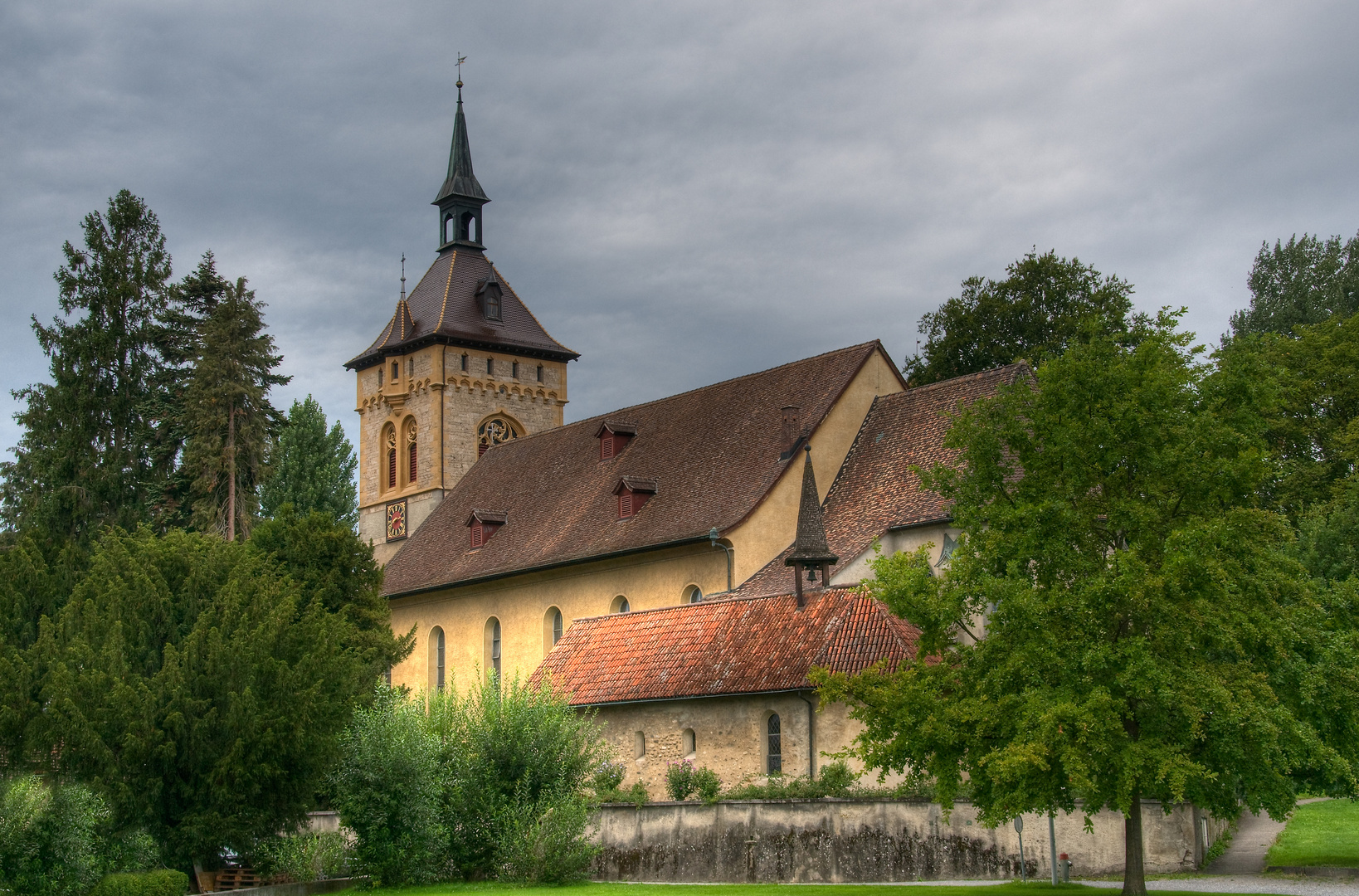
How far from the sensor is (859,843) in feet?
74.9

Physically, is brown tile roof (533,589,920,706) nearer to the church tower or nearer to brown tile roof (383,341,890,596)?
brown tile roof (383,341,890,596)

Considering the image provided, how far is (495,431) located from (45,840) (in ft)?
113

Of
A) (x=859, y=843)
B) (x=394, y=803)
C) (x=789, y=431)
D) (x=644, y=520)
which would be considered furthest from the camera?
(x=644, y=520)

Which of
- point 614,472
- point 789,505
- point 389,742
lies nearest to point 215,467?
point 614,472

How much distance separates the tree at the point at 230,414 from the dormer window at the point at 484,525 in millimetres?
6688

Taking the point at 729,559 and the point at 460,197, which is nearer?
the point at 729,559

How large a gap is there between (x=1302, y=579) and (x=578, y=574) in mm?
22140

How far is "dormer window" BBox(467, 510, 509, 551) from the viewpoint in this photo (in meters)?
44.0

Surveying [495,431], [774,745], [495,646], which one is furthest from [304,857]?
[495,431]

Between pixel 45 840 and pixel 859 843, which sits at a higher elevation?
pixel 45 840

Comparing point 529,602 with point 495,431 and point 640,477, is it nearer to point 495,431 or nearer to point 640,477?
point 640,477

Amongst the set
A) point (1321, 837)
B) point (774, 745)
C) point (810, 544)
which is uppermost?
point (810, 544)

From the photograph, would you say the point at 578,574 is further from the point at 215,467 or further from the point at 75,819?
the point at 75,819

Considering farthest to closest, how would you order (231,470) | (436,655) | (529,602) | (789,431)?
1. (436,655)
2. (231,470)
3. (529,602)
4. (789,431)
